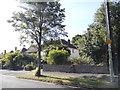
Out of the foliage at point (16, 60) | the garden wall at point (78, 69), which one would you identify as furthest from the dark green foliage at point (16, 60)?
the garden wall at point (78, 69)

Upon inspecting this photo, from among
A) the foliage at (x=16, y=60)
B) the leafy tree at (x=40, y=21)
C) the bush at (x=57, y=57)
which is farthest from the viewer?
the foliage at (x=16, y=60)

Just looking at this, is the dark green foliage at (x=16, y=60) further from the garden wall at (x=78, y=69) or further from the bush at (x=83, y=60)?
the garden wall at (x=78, y=69)

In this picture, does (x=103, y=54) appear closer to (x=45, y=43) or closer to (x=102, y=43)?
(x=102, y=43)

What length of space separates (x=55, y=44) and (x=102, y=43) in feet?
14.9

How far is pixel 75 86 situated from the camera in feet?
40.8

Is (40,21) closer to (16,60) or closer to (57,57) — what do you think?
(57,57)

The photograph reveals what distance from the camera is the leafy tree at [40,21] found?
17.4m

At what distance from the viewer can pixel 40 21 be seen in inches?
695

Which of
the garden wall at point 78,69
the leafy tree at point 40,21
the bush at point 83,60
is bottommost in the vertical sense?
the garden wall at point 78,69

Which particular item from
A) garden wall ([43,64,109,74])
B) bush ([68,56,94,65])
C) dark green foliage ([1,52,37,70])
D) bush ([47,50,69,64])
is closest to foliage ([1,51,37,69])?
dark green foliage ([1,52,37,70])

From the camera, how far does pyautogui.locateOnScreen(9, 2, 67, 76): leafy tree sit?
17406mm

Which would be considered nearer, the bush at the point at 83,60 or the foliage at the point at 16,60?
the bush at the point at 83,60

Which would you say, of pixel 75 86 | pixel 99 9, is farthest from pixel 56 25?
pixel 75 86

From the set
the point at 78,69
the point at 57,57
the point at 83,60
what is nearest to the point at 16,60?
the point at 57,57
